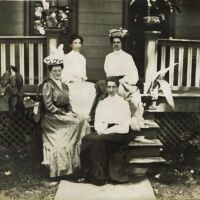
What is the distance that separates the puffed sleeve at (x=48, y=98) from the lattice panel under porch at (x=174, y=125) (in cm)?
242

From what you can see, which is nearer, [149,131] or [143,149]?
[143,149]

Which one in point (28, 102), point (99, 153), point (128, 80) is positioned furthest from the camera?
point (128, 80)

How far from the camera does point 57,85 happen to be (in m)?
6.86

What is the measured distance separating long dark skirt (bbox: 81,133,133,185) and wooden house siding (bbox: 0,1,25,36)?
4.40 meters

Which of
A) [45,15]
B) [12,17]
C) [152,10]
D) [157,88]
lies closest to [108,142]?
[157,88]

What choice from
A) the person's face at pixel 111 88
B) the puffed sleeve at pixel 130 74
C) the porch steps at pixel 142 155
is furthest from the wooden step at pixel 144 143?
the puffed sleeve at pixel 130 74

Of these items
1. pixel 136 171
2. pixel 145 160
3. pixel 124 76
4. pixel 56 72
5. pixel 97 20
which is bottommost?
pixel 136 171

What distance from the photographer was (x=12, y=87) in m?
7.39

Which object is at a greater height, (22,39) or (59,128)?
(22,39)

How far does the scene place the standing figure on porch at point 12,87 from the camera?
741cm

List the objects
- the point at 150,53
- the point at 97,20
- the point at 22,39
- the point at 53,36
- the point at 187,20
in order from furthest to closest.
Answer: the point at 187,20 < the point at 97,20 < the point at 22,39 < the point at 150,53 < the point at 53,36

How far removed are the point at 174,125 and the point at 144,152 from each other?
1.63 metres

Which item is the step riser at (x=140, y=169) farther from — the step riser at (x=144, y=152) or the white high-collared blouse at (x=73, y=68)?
the white high-collared blouse at (x=73, y=68)

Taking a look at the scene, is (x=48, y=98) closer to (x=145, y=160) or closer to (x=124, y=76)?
(x=124, y=76)
